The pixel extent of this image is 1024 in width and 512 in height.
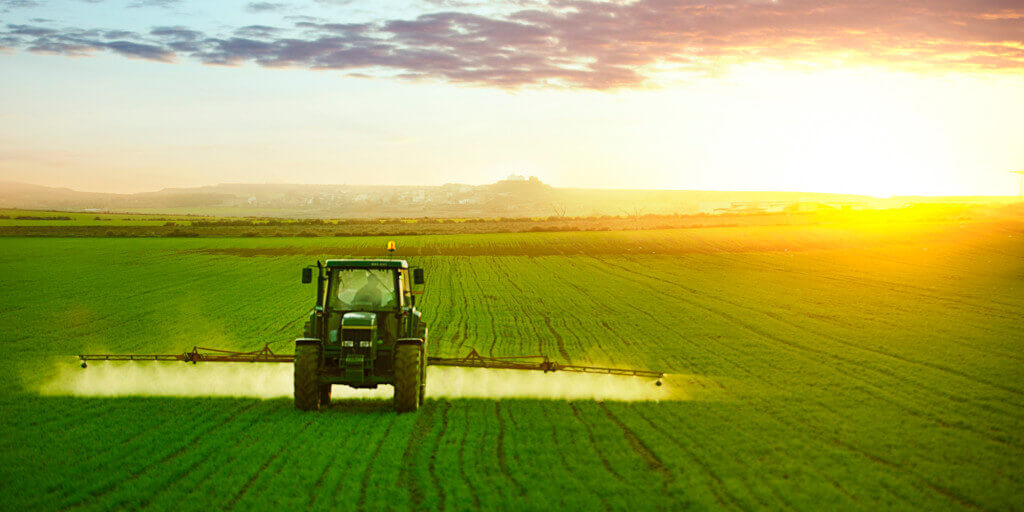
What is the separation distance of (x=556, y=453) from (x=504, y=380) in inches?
191

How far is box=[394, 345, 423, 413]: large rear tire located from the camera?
12.4 meters

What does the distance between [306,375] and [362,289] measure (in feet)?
6.11

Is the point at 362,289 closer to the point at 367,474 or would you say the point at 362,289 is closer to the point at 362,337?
the point at 362,337

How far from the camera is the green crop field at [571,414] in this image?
900cm

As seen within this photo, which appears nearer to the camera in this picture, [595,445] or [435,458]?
[435,458]

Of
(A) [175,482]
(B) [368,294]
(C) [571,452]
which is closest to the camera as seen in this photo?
(A) [175,482]

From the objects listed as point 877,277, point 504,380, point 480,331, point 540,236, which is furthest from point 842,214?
point 504,380

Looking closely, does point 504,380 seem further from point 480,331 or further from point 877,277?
point 877,277

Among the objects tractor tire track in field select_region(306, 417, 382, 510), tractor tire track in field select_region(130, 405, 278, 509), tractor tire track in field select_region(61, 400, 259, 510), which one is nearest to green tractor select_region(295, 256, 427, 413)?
tractor tire track in field select_region(306, 417, 382, 510)

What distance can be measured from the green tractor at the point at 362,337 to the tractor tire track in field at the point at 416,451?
0.30 m

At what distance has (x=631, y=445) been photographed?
36.5 ft

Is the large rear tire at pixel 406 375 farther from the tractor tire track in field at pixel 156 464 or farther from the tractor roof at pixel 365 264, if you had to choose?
the tractor tire track in field at pixel 156 464

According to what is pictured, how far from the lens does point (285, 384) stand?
14.6 meters

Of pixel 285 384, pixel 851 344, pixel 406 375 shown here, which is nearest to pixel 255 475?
pixel 406 375
